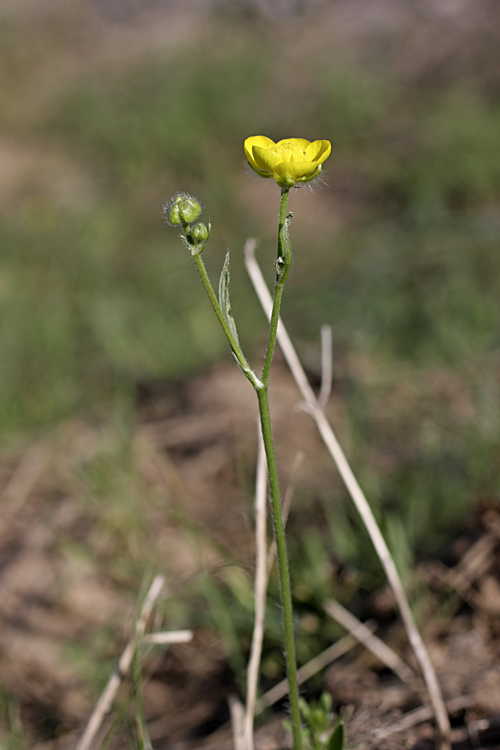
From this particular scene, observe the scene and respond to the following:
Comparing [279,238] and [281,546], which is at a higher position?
[279,238]

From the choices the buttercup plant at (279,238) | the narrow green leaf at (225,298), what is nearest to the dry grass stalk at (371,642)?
the buttercup plant at (279,238)

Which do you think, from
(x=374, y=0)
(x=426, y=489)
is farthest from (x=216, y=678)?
(x=374, y=0)

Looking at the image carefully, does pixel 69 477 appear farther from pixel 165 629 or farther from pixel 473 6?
pixel 473 6

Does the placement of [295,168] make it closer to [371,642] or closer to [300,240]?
[371,642]

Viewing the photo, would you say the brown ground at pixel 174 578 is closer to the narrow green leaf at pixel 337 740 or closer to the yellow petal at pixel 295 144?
the narrow green leaf at pixel 337 740

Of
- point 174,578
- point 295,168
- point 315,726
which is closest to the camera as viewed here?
→ point 295,168

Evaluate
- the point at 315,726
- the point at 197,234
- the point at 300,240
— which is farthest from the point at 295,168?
the point at 300,240

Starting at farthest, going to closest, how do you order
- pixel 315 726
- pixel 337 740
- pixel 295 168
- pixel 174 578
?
pixel 174 578
pixel 315 726
pixel 337 740
pixel 295 168
